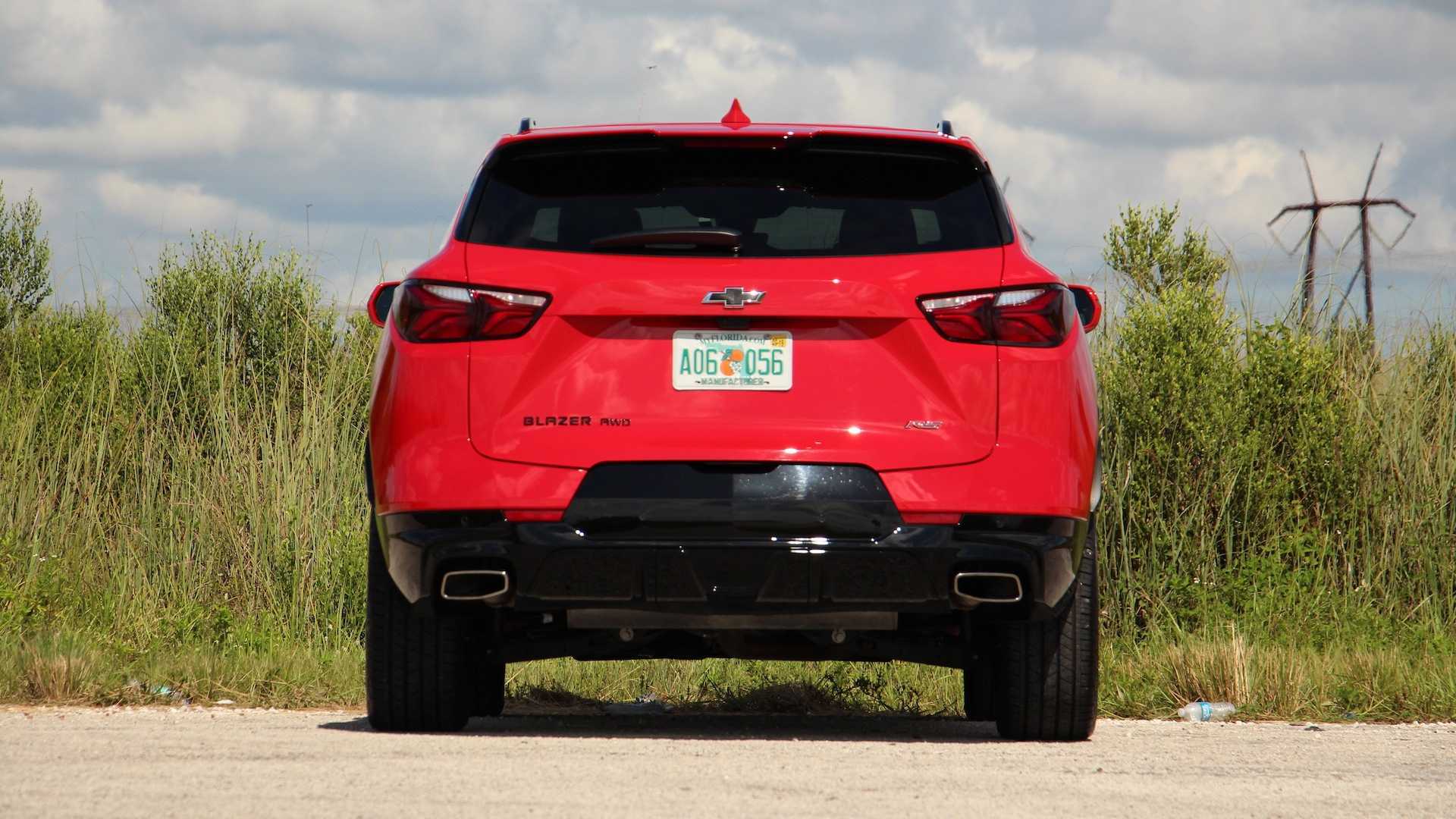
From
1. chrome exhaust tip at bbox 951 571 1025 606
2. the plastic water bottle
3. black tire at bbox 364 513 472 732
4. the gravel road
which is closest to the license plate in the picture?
chrome exhaust tip at bbox 951 571 1025 606

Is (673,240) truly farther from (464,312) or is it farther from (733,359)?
(464,312)

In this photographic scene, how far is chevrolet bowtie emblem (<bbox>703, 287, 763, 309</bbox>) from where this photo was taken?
4.57 m

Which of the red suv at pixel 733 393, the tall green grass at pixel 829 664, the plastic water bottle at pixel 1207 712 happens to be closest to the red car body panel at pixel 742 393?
the red suv at pixel 733 393

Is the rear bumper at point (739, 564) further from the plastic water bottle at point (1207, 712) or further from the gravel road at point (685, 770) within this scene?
the plastic water bottle at point (1207, 712)

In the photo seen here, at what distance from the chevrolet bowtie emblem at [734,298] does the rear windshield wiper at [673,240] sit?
18 centimetres

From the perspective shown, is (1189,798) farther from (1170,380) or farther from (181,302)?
(181,302)

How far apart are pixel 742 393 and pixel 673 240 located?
489mm

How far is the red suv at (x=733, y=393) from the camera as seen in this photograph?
14.8 ft

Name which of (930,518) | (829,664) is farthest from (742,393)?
(829,664)

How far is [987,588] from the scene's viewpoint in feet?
15.4

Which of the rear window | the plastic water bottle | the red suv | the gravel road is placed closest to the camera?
the gravel road

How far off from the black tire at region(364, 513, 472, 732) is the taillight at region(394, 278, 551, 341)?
72 centimetres

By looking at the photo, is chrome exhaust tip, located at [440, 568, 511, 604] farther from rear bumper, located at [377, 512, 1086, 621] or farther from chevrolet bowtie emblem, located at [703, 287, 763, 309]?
chevrolet bowtie emblem, located at [703, 287, 763, 309]

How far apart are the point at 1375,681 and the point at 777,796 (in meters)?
3.69
